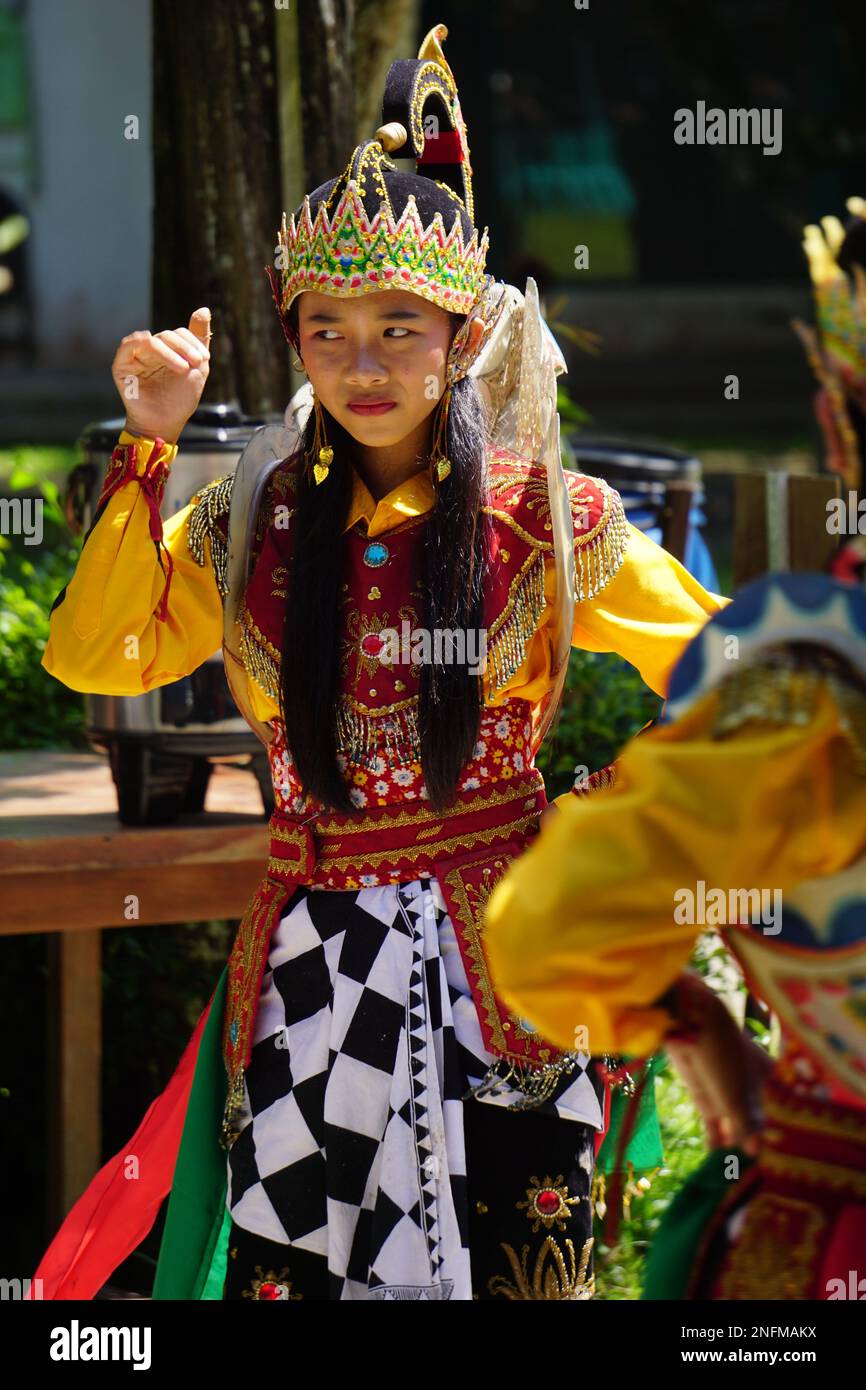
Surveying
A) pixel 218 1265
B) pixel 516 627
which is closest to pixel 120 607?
pixel 516 627

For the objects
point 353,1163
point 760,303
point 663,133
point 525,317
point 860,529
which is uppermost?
point 663,133

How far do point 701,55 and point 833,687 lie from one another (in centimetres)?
1149

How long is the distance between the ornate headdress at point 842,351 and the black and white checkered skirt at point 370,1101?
922 millimetres

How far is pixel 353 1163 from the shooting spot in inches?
100

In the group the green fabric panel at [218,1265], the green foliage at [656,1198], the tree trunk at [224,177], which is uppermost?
the tree trunk at [224,177]

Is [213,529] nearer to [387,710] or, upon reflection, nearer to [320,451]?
[320,451]

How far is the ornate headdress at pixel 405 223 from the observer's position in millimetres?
2496

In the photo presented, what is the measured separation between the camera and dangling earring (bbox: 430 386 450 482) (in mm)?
2630

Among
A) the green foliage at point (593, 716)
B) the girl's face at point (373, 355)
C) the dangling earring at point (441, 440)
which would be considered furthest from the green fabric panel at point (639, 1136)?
the green foliage at point (593, 716)

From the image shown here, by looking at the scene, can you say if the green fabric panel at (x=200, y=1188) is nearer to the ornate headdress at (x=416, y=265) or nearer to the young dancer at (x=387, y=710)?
the young dancer at (x=387, y=710)

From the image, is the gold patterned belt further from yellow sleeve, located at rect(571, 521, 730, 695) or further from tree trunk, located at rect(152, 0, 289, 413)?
tree trunk, located at rect(152, 0, 289, 413)

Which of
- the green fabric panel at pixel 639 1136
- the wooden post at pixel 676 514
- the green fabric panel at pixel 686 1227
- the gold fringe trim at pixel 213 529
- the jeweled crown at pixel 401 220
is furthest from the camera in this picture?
the wooden post at pixel 676 514
